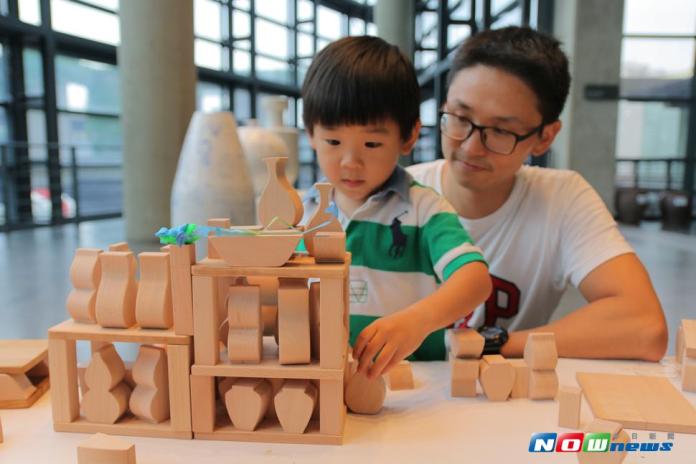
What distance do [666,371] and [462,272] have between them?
42 cm

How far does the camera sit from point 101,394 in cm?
70

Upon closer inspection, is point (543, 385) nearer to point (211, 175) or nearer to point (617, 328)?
point (617, 328)

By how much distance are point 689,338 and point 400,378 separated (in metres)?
0.50

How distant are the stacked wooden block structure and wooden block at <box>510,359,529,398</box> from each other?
280mm

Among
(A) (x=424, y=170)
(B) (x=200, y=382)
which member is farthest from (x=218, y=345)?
(A) (x=424, y=170)

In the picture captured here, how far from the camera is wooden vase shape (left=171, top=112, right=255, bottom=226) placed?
2959 millimetres

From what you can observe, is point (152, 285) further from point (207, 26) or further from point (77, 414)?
point (207, 26)

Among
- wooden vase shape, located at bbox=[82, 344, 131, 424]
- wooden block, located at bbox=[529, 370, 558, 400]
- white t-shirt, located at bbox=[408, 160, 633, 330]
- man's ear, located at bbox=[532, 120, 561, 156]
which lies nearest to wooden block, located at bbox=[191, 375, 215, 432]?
wooden vase shape, located at bbox=[82, 344, 131, 424]

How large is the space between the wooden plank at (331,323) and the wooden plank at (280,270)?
1cm

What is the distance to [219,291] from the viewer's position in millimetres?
751

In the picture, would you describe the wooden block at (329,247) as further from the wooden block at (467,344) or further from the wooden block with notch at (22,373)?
the wooden block with notch at (22,373)

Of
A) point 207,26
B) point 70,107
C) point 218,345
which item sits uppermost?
point 207,26

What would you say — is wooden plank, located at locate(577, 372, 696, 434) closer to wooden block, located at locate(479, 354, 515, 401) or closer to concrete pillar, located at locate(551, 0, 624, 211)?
wooden block, located at locate(479, 354, 515, 401)

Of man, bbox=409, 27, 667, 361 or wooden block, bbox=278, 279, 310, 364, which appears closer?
wooden block, bbox=278, 279, 310, 364
